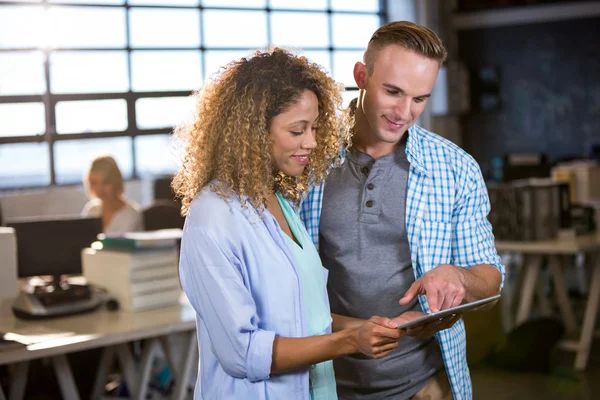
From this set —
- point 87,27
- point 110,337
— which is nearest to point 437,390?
point 110,337

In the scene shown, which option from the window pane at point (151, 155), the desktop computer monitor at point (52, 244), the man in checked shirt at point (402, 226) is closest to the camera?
the man in checked shirt at point (402, 226)

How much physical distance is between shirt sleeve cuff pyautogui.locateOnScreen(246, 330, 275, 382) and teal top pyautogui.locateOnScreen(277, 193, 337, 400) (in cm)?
14

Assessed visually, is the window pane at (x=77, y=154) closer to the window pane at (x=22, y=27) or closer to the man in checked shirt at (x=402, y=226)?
the window pane at (x=22, y=27)

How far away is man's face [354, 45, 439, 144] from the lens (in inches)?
73.9

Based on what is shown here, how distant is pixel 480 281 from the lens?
1842 millimetres

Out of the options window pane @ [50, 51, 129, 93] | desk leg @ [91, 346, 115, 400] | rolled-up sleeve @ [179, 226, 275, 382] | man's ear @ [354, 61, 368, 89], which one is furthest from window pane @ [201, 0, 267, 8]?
rolled-up sleeve @ [179, 226, 275, 382]

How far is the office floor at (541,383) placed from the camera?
177 inches

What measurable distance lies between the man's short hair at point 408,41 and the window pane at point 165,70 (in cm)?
743

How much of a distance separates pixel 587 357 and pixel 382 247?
3691 mm

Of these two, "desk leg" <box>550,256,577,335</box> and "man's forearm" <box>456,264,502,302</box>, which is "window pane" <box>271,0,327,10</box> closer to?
"desk leg" <box>550,256,577,335</box>

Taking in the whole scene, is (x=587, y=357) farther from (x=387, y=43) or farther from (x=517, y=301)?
(x=387, y=43)

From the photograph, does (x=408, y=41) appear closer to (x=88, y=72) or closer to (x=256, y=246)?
(x=256, y=246)

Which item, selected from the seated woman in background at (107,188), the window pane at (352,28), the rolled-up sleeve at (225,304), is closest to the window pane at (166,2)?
the window pane at (352,28)

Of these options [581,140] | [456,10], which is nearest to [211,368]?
[581,140]
